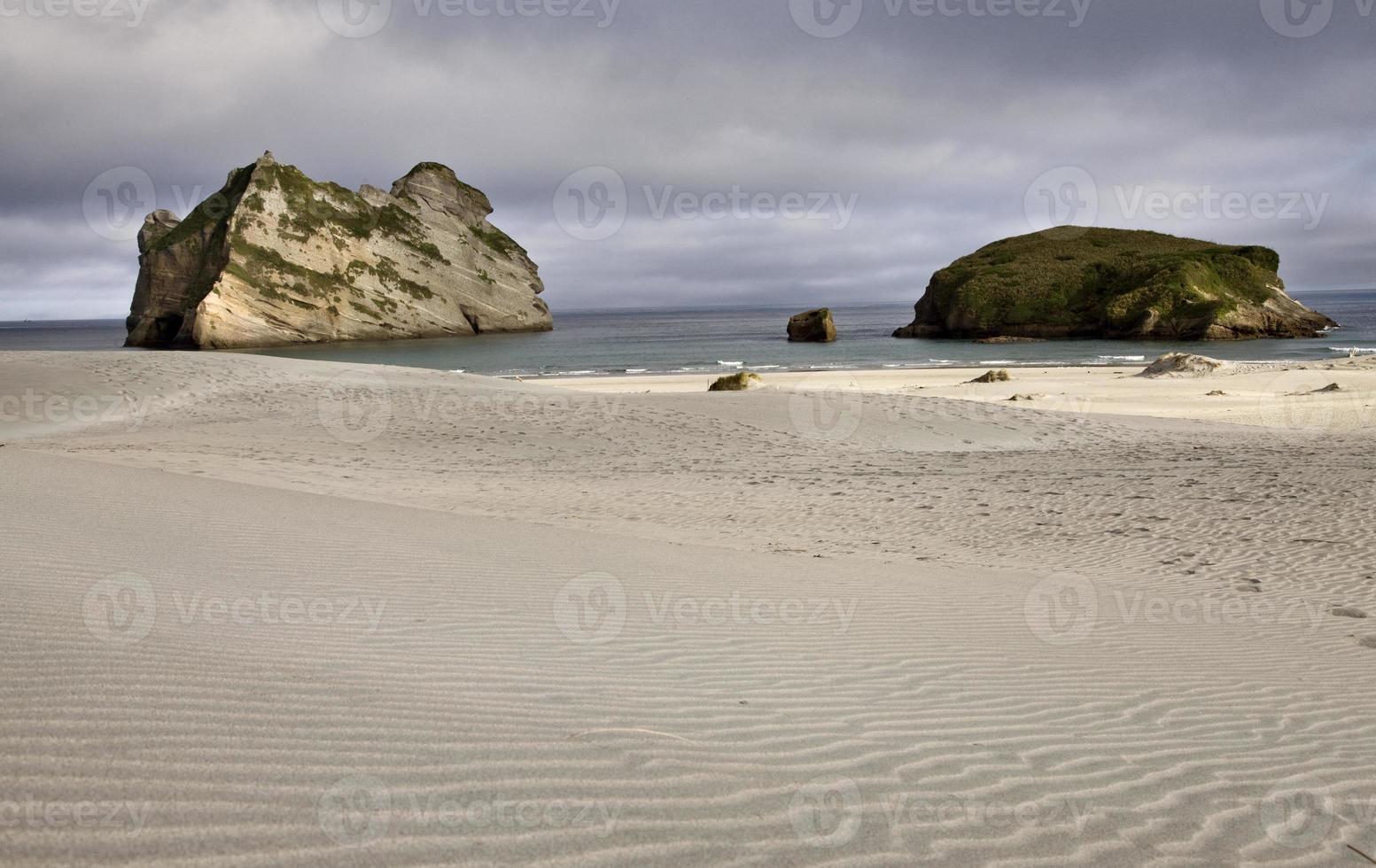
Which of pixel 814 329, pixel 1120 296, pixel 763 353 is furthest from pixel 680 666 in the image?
pixel 1120 296

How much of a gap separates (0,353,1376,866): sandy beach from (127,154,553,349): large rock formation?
62.2 m

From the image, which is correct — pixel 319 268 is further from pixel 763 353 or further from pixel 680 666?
pixel 680 666

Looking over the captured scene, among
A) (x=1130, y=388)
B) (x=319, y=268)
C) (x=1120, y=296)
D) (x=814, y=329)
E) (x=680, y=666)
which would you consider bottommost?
(x=680, y=666)

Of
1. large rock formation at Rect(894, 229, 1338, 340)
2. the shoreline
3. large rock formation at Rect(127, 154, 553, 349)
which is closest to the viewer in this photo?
the shoreline

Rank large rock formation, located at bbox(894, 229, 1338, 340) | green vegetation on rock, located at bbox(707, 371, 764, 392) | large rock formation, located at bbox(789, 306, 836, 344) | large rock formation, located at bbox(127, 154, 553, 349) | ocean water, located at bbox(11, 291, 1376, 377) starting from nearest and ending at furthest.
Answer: green vegetation on rock, located at bbox(707, 371, 764, 392), ocean water, located at bbox(11, 291, 1376, 377), large rock formation, located at bbox(894, 229, 1338, 340), large rock formation, located at bbox(127, 154, 553, 349), large rock formation, located at bbox(789, 306, 836, 344)

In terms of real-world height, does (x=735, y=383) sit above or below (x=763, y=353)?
below

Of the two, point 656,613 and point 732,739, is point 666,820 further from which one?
point 656,613

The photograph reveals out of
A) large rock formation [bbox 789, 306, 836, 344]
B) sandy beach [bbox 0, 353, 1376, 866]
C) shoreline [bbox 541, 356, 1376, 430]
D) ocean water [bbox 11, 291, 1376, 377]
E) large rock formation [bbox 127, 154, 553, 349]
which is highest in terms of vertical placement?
large rock formation [bbox 127, 154, 553, 349]

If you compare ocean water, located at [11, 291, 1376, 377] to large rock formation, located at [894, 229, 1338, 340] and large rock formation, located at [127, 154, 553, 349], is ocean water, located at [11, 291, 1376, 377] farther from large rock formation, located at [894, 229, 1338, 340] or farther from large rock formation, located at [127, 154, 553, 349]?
large rock formation, located at [127, 154, 553, 349]

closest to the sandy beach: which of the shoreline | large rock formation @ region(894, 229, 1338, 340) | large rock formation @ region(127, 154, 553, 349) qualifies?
the shoreline

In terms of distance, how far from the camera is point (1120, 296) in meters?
69.0

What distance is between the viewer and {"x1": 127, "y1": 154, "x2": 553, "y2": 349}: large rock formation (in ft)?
222

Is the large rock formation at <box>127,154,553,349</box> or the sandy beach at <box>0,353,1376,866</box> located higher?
the large rock formation at <box>127,154,553,349</box>

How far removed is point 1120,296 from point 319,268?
68921 mm
